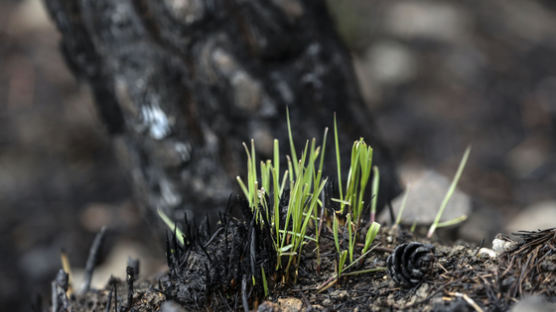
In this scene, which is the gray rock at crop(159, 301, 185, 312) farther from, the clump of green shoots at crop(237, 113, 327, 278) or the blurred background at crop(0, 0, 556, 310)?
the blurred background at crop(0, 0, 556, 310)

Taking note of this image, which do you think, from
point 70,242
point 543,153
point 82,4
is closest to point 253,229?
point 82,4

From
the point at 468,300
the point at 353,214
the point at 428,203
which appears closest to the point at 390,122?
the point at 428,203

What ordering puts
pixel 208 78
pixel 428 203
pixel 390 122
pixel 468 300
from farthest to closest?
pixel 390 122 < pixel 208 78 < pixel 428 203 < pixel 468 300

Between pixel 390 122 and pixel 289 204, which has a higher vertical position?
pixel 390 122

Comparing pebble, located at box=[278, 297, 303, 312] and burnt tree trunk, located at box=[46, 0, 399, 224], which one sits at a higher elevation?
burnt tree trunk, located at box=[46, 0, 399, 224]

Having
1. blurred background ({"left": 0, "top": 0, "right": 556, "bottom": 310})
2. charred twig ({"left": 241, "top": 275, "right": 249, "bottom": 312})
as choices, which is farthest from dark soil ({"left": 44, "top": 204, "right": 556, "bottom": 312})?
blurred background ({"left": 0, "top": 0, "right": 556, "bottom": 310})

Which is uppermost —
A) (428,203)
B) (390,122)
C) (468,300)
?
(390,122)

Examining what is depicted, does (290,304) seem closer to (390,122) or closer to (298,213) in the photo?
(298,213)

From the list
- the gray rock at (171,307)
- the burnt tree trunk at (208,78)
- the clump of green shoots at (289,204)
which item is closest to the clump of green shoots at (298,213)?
the clump of green shoots at (289,204)
